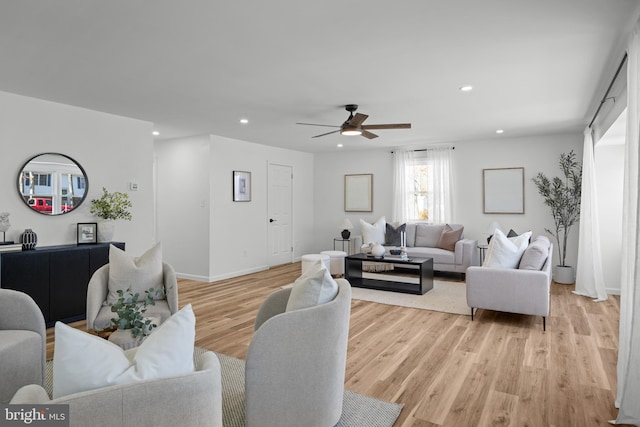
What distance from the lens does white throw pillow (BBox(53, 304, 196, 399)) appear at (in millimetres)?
1197

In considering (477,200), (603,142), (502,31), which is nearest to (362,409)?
(502,31)

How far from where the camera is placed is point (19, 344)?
2.35 meters

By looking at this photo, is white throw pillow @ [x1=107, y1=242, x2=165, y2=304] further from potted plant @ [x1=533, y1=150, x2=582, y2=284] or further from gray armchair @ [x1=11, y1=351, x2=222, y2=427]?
potted plant @ [x1=533, y1=150, x2=582, y2=284]

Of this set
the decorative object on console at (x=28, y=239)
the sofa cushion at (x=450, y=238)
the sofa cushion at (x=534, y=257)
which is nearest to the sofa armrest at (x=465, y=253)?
the sofa cushion at (x=450, y=238)

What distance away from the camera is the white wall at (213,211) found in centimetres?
652

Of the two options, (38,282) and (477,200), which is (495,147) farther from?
(38,282)

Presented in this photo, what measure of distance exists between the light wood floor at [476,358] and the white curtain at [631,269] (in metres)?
0.21

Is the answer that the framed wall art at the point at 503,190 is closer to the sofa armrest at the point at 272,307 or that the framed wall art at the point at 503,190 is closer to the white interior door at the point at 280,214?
the white interior door at the point at 280,214

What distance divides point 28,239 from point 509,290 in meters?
5.06

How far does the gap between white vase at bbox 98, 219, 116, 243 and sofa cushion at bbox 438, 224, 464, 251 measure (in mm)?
5301

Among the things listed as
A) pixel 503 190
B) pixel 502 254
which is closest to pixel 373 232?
pixel 503 190

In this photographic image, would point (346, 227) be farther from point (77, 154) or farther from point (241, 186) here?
point (77, 154)

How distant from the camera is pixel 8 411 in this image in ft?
3.89

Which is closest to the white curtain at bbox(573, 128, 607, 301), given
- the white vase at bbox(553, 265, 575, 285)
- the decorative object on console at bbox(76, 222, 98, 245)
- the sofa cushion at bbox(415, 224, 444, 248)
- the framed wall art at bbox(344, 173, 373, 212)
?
the white vase at bbox(553, 265, 575, 285)
